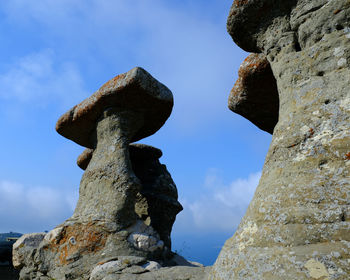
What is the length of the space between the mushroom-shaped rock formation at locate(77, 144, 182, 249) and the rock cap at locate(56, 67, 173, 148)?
0.83 metres

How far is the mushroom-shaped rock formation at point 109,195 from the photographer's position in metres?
4.98

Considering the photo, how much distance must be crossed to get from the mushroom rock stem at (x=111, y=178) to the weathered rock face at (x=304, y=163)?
3.12 m

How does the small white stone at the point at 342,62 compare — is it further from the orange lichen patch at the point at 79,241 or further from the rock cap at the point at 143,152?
the rock cap at the point at 143,152

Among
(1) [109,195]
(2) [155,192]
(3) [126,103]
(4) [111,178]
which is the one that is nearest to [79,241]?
(1) [109,195]

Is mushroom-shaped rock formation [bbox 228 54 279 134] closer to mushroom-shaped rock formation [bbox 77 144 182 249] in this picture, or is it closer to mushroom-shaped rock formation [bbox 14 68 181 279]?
mushroom-shaped rock formation [bbox 14 68 181 279]

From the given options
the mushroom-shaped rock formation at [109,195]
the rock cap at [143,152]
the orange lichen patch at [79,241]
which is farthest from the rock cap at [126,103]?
the orange lichen patch at [79,241]

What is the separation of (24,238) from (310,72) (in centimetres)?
571

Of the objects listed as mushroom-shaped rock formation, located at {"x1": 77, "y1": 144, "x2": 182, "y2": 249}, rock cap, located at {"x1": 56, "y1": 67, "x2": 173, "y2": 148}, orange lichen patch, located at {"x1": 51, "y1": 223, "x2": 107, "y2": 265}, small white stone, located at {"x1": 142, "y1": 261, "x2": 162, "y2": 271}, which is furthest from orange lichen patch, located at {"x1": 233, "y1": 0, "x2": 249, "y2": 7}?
mushroom-shaped rock formation, located at {"x1": 77, "y1": 144, "x2": 182, "y2": 249}

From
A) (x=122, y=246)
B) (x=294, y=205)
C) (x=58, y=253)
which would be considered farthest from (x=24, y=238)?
(x=294, y=205)

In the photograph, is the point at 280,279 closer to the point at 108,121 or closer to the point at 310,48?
the point at 310,48

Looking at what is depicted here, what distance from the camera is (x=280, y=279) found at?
73.4 inches

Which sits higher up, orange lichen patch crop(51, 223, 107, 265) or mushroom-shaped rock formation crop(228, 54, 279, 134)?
mushroom-shaped rock formation crop(228, 54, 279, 134)

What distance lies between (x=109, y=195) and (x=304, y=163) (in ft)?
12.4

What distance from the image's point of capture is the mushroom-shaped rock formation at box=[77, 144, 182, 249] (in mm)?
6926
